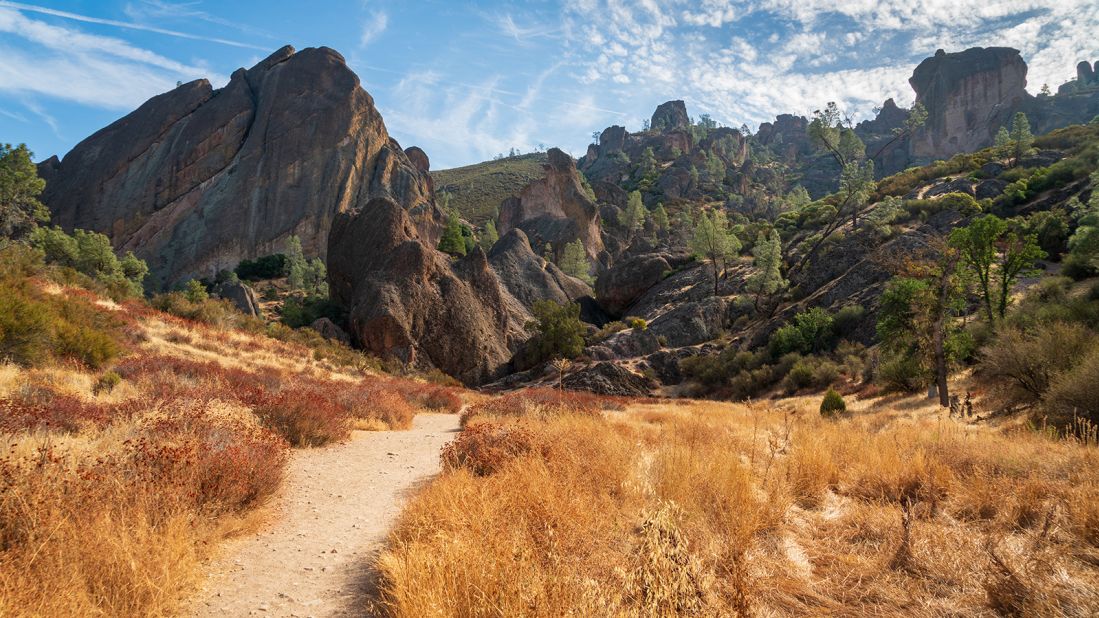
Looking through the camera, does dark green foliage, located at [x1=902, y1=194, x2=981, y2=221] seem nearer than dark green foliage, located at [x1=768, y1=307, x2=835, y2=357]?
No

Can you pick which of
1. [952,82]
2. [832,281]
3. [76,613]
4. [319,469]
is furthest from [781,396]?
[952,82]

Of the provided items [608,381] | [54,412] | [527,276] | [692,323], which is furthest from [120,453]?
[527,276]

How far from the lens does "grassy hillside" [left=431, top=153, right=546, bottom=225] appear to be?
11356 cm

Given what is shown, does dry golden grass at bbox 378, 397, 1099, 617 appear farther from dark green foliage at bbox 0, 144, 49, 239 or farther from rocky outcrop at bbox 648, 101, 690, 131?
rocky outcrop at bbox 648, 101, 690, 131

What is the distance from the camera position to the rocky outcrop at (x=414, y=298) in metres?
33.8

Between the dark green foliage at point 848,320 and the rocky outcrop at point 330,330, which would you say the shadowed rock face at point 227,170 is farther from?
the dark green foliage at point 848,320

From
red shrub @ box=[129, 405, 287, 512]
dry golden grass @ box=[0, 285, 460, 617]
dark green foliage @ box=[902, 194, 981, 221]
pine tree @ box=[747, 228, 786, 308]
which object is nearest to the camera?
dry golden grass @ box=[0, 285, 460, 617]

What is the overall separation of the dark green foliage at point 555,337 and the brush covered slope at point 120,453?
2317 cm

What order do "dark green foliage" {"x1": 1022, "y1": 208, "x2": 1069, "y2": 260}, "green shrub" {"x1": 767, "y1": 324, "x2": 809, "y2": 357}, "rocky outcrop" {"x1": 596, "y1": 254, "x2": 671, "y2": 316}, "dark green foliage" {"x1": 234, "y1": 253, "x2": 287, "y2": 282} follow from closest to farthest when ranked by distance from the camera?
"dark green foliage" {"x1": 1022, "y1": 208, "x2": 1069, "y2": 260}
"green shrub" {"x1": 767, "y1": 324, "x2": 809, "y2": 357}
"rocky outcrop" {"x1": 596, "y1": 254, "x2": 671, "y2": 316}
"dark green foliage" {"x1": 234, "y1": 253, "x2": 287, "y2": 282}

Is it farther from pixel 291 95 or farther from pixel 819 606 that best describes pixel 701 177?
pixel 819 606

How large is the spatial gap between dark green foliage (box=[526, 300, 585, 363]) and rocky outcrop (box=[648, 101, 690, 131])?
15770 cm

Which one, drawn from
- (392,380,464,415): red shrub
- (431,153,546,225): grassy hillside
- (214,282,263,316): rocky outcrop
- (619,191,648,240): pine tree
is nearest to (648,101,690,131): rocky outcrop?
(431,153,546,225): grassy hillside

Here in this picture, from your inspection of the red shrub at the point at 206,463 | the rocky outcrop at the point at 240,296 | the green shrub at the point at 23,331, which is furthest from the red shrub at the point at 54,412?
the rocky outcrop at the point at 240,296

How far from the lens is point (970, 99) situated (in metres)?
127
